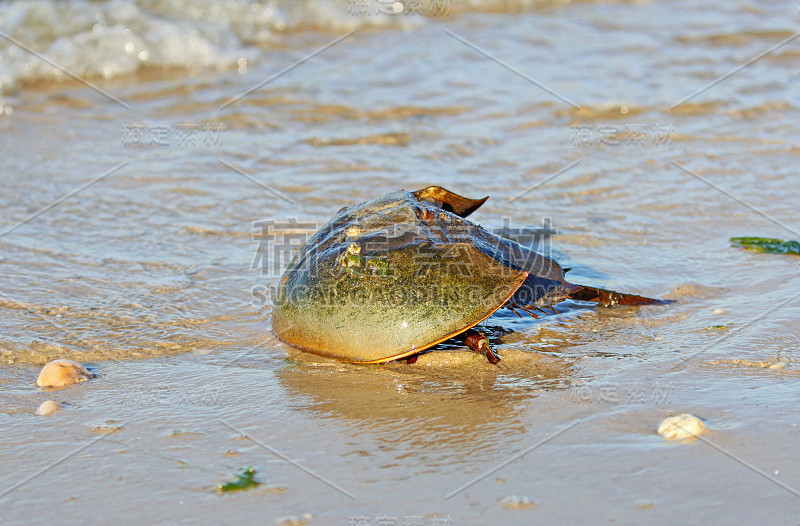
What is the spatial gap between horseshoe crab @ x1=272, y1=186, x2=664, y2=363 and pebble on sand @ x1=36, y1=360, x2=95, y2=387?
0.69 m

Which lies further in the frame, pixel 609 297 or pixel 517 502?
pixel 609 297

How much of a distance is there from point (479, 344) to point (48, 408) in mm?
1396

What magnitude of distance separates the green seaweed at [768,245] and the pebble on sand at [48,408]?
10.1 ft

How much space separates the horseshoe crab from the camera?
8.06 feet

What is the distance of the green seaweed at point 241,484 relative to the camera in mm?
1968

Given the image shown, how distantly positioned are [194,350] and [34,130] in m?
3.66

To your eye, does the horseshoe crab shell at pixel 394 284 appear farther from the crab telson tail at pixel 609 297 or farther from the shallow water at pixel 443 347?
the crab telson tail at pixel 609 297

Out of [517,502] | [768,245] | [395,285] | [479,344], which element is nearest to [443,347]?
[479,344]

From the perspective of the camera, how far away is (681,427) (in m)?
2.15

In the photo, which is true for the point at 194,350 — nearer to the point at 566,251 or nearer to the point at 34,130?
the point at 566,251

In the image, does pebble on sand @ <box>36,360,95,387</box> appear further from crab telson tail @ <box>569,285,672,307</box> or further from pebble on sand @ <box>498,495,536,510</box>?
crab telson tail @ <box>569,285,672,307</box>

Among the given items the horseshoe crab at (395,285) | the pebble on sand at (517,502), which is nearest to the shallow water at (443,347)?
the pebble on sand at (517,502)

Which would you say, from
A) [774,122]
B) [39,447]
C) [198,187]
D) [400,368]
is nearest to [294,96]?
[198,187]

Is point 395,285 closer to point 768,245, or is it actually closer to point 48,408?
point 48,408
